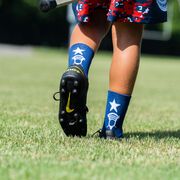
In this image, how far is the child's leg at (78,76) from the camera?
2.77 meters

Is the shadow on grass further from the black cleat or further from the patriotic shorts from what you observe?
the patriotic shorts

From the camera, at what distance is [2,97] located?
18.8ft

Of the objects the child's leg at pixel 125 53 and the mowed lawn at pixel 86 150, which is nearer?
the mowed lawn at pixel 86 150

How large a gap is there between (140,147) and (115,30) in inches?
23.4

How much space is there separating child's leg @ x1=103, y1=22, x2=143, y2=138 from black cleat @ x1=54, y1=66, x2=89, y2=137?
16cm

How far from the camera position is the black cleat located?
9.04 feet

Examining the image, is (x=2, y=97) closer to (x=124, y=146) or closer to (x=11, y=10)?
(x=124, y=146)

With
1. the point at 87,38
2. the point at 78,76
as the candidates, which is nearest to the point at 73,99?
the point at 78,76

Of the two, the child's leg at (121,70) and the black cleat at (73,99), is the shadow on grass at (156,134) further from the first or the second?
the black cleat at (73,99)

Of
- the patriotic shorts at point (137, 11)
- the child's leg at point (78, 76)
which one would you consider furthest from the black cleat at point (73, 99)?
the patriotic shorts at point (137, 11)

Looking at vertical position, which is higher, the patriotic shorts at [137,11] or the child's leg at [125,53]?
the patriotic shorts at [137,11]

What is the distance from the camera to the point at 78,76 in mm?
2770

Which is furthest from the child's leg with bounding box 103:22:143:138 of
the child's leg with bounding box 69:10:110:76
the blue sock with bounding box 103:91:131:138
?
the child's leg with bounding box 69:10:110:76

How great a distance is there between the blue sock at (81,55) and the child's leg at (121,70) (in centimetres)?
12
